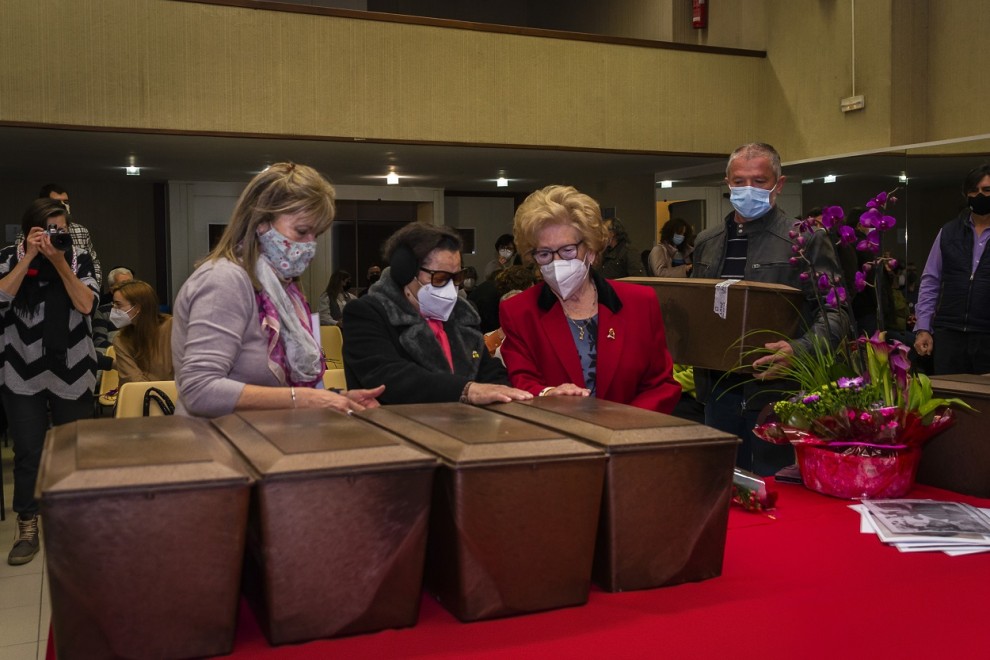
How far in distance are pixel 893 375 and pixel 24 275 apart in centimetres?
351

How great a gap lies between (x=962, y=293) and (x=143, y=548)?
414 centimetres

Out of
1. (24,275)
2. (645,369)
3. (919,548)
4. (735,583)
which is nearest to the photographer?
(735,583)

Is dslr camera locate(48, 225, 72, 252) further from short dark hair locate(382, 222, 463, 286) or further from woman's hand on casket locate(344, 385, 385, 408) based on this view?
woman's hand on casket locate(344, 385, 385, 408)

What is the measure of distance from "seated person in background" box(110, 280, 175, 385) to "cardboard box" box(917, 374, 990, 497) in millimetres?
4480

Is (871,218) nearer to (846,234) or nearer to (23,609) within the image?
(846,234)

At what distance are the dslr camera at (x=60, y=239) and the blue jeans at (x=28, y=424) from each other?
62cm

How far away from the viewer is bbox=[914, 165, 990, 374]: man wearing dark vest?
4.29m

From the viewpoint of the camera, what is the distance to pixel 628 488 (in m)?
1.33

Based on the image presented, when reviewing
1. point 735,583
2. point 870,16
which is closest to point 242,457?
point 735,583

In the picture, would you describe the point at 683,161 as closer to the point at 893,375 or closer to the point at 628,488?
the point at 893,375

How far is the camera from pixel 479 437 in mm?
1295

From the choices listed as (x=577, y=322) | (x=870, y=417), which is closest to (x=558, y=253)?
(x=577, y=322)

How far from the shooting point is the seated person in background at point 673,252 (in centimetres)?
776

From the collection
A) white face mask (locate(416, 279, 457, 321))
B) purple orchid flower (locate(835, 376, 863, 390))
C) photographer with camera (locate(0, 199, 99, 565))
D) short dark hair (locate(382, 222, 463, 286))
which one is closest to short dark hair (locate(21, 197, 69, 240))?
photographer with camera (locate(0, 199, 99, 565))
